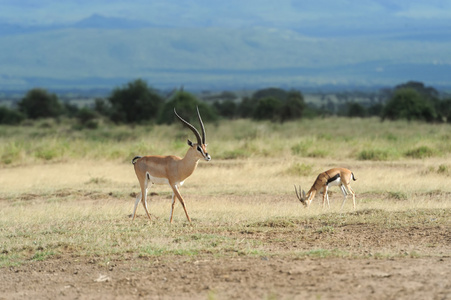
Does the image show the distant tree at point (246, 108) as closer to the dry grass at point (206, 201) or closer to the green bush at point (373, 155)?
the dry grass at point (206, 201)

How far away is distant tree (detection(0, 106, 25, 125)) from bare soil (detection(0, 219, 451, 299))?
41.9 m

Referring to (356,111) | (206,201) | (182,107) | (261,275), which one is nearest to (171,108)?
(182,107)

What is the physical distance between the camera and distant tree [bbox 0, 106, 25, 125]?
159 feet

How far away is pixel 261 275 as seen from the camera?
7047 mm

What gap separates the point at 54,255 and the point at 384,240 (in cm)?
406

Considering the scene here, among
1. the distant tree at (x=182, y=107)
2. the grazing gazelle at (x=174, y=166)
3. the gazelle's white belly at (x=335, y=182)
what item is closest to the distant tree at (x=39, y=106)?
the distant tree at (x=182, y=107)

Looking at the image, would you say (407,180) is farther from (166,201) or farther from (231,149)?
(231,149)

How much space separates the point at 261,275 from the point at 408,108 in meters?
36.3

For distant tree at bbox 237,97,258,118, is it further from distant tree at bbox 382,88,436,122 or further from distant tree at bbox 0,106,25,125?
distant tree at bbox 0,106,25,125

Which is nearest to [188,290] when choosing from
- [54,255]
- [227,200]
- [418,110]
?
[54,255]

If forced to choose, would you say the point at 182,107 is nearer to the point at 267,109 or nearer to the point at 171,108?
the point at 171,108

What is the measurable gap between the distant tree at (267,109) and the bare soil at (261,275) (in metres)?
37.9

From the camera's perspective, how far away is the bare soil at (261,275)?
6527mm

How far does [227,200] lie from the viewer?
13.5 m
